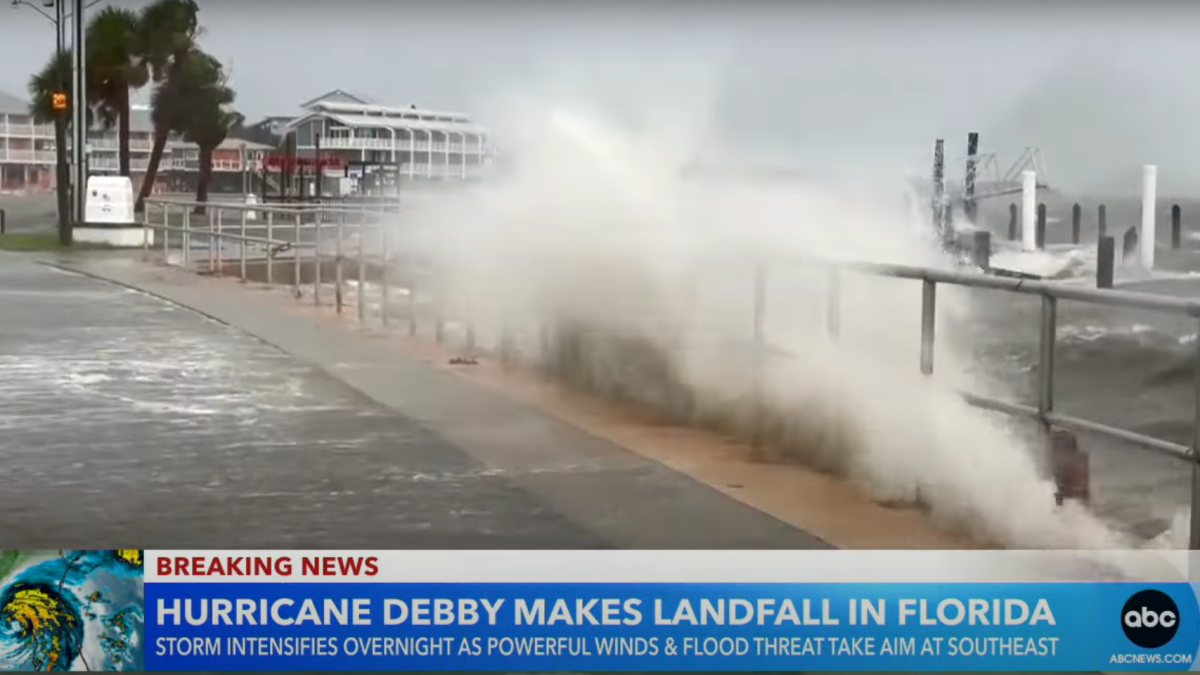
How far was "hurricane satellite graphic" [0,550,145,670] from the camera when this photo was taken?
2.81 m

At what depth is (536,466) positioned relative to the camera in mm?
5094

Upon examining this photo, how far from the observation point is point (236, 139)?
10.8 ft

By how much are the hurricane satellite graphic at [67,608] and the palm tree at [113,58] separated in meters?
1.03

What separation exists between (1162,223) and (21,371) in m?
4.99

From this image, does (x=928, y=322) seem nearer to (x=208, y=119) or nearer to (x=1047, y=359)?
(x=1047, y=359)

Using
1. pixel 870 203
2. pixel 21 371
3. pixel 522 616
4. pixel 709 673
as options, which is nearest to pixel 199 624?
pixel 522 616

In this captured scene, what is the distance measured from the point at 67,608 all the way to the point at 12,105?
104 cm

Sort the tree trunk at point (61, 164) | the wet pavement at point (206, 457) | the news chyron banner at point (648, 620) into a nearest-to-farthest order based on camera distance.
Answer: the news chyron banner at point (648, 620), the tree trunk at point (61, 164), the wet pavement at point (206, 457)

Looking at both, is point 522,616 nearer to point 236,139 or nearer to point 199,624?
point 199,624

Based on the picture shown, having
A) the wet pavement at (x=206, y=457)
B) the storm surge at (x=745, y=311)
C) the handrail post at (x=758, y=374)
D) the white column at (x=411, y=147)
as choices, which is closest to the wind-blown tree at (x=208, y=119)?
the white column at (x=411, y=147)

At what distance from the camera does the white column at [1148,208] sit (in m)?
2.79

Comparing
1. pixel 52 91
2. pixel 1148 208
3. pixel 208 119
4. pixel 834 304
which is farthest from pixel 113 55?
pixel 834 304

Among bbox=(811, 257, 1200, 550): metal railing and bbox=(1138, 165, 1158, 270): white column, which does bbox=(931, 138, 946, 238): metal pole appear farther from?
bbox=(811, 257, 1200, 550): metal railing

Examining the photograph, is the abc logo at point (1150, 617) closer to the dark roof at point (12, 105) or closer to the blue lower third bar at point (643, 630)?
the blue lower third bar at point (643, 630)
